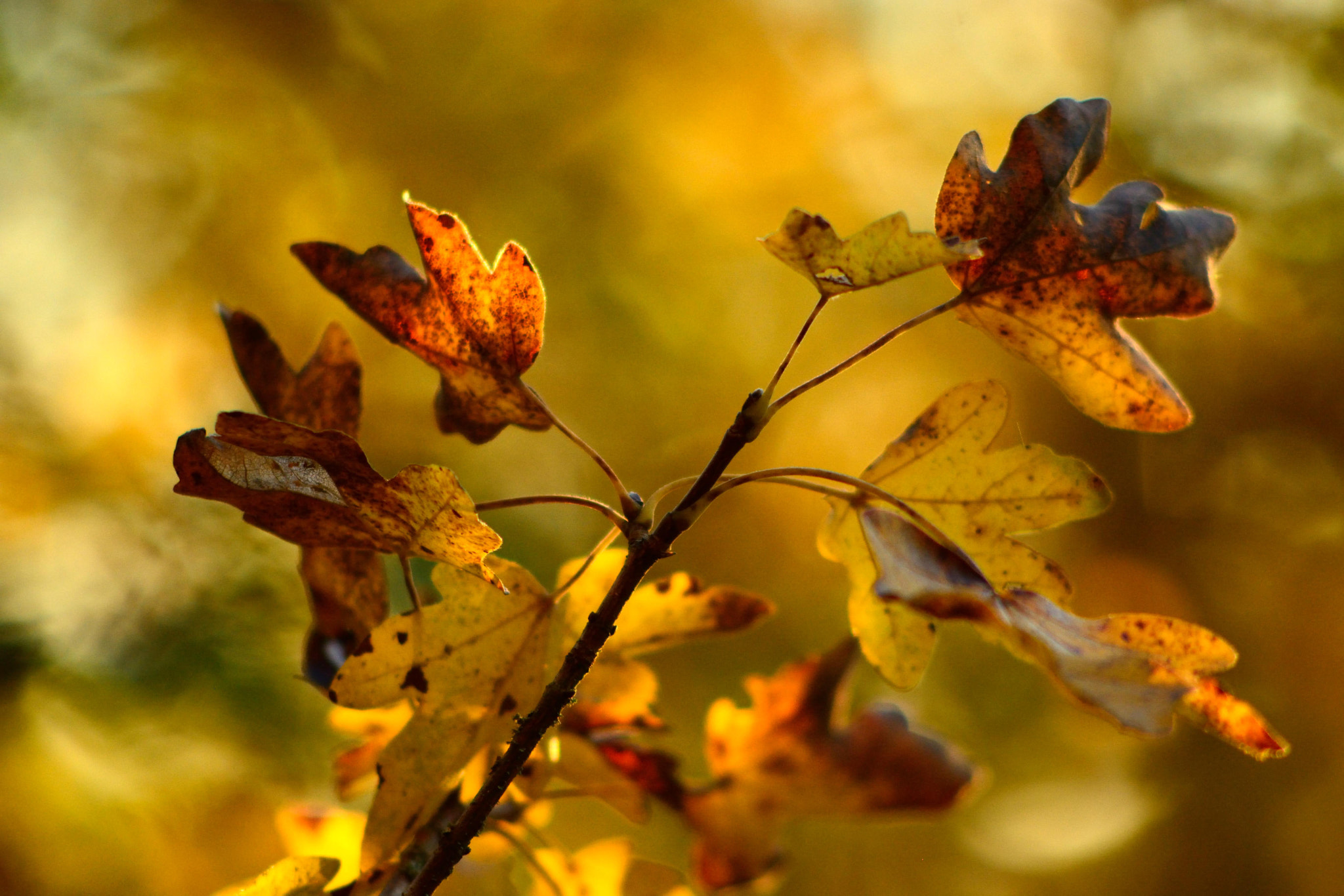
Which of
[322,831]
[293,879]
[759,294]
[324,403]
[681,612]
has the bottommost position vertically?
[293,879]

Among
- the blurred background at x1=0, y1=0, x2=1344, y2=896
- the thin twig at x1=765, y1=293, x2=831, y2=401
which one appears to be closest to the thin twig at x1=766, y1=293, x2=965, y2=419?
the thin twig at x1=765, y1=293, x2=831, y2=401

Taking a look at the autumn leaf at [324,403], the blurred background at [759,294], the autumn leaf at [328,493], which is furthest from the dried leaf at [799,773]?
the blurred background at [759,294]

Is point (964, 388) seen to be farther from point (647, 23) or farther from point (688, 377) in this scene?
point (647, 23)

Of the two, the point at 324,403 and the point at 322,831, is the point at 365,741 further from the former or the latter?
the point at 324,403

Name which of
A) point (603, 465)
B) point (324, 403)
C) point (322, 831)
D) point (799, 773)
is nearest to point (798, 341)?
point (603, 465)

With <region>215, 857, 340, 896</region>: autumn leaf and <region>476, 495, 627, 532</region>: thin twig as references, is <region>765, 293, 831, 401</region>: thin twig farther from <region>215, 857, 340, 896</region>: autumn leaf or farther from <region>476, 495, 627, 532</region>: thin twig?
<region>215, 857, 340, 896</region>: autumn leaf

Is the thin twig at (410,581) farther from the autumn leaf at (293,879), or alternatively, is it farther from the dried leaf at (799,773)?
the dried leaf at (799,773)
